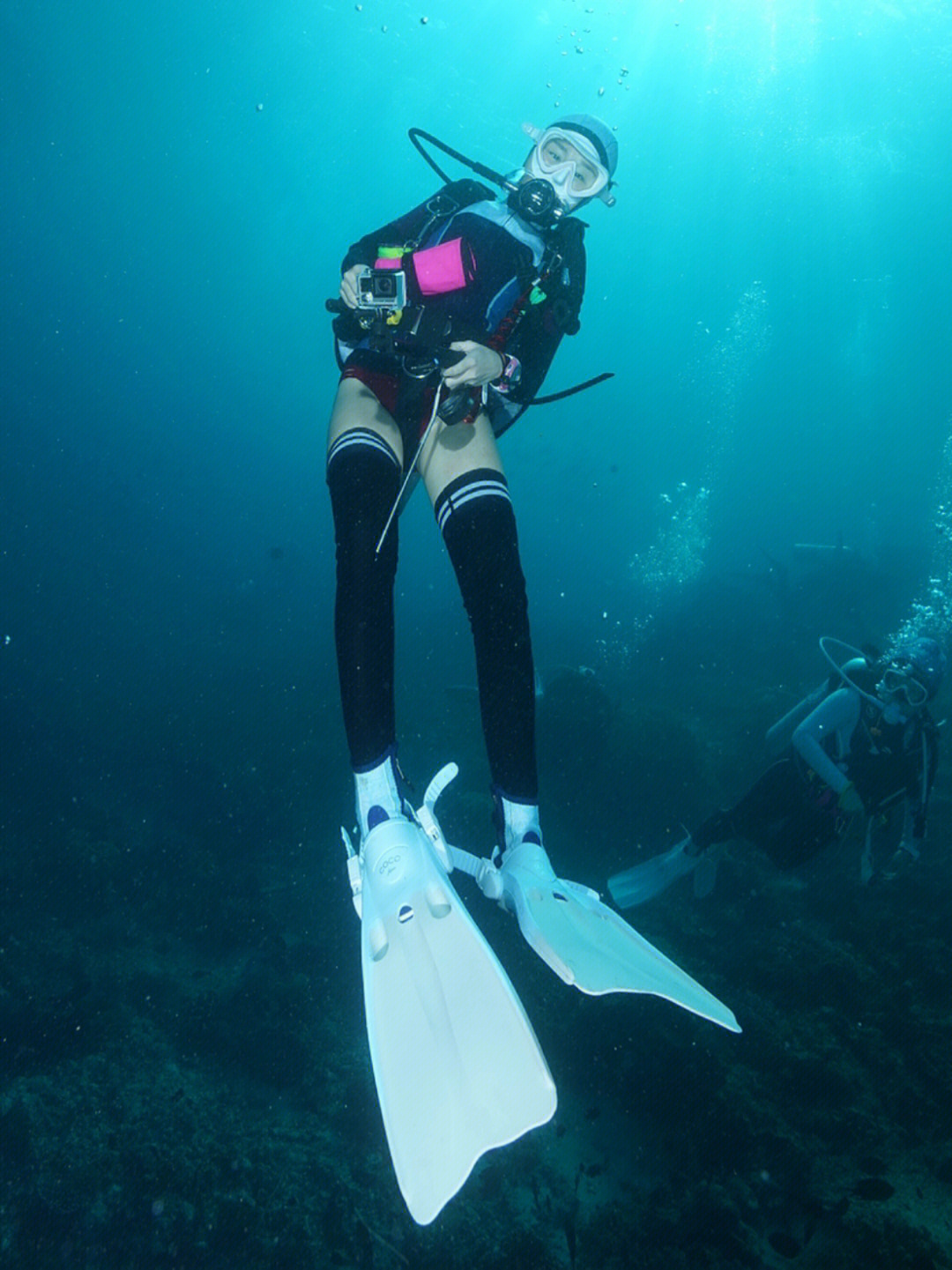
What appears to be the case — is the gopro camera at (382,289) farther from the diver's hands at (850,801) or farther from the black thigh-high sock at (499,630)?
the diver's hands at (850,801)

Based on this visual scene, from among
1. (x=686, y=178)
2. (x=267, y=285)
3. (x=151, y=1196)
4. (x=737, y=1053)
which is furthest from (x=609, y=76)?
(x=267, y=285)

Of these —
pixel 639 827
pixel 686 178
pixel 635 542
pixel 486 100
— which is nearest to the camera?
pixel 639 827

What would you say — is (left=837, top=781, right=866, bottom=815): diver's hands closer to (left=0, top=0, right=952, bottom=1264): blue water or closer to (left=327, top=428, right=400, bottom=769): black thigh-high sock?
(left=0, top=0, right=952, bottom=1264): blue water

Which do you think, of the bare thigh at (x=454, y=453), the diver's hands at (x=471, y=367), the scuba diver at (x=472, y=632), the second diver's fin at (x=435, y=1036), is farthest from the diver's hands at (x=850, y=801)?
the diver's hands at (x=471, y=367)

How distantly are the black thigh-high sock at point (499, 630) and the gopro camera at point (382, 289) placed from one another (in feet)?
2.95

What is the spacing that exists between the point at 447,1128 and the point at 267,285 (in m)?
101

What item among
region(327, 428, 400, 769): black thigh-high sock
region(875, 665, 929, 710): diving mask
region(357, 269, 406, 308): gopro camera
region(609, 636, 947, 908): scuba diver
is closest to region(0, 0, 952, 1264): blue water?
region(609, 636, 947, 908): scuba diver

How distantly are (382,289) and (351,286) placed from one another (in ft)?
0.98

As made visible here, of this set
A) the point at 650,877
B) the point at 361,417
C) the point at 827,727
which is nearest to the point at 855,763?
the point at 827,727

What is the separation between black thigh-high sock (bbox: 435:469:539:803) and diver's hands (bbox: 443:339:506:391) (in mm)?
462

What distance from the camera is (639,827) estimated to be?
35.4ft

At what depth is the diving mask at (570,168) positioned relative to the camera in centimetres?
368

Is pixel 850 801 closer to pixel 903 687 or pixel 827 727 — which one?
pixel 827 727

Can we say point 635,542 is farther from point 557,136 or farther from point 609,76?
point 557,136
